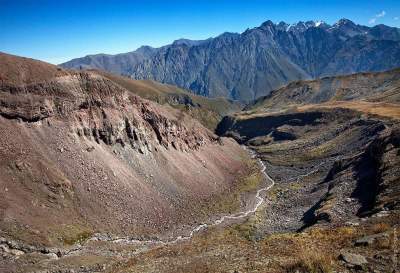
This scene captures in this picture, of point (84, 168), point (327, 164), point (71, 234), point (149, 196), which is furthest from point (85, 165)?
point (327, 164)

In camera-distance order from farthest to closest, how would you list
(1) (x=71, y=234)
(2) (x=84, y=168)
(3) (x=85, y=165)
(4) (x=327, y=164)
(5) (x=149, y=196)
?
1. (4) (x=327, y=164)
2. (5) (x=149, y=196)
3. (3) (x=85, y=165)
4. (2) (x=84, y=168)
5. (1) (x=71, y=234)

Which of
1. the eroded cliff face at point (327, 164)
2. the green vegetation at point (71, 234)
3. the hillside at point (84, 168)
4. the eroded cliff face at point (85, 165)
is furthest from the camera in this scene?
the eroded cliff face at point (327, 164)

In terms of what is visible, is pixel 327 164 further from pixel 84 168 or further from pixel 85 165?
pixel 84 168

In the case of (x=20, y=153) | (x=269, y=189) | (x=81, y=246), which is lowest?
(x=269, y=189)

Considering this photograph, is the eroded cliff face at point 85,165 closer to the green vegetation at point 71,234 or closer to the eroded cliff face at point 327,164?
the green vegetation at point 71,234

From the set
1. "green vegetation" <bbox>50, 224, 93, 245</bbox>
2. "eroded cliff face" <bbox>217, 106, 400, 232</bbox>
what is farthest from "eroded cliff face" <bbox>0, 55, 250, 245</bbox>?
"eroded cliff face" <bbox>217, 106, 400, 232</bbox>

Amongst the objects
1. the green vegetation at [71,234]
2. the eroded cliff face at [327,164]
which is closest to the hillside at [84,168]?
the green vegetation at [71,234]

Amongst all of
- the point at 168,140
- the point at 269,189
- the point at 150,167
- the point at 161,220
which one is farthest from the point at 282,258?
the point at 269,189

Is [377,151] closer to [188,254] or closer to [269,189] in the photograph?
[269,189]

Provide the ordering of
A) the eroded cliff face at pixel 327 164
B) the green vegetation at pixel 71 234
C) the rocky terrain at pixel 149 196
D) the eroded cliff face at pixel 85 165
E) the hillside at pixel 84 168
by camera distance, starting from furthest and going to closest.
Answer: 1. the eroded cliff face at pixel 327 164
2. the eroded cliff face at pixel 85 165
3. the hillside at pixel 84 168
4. the green vegetation at pixel 71 234
5. the rocky terrain at pixel 149 196
